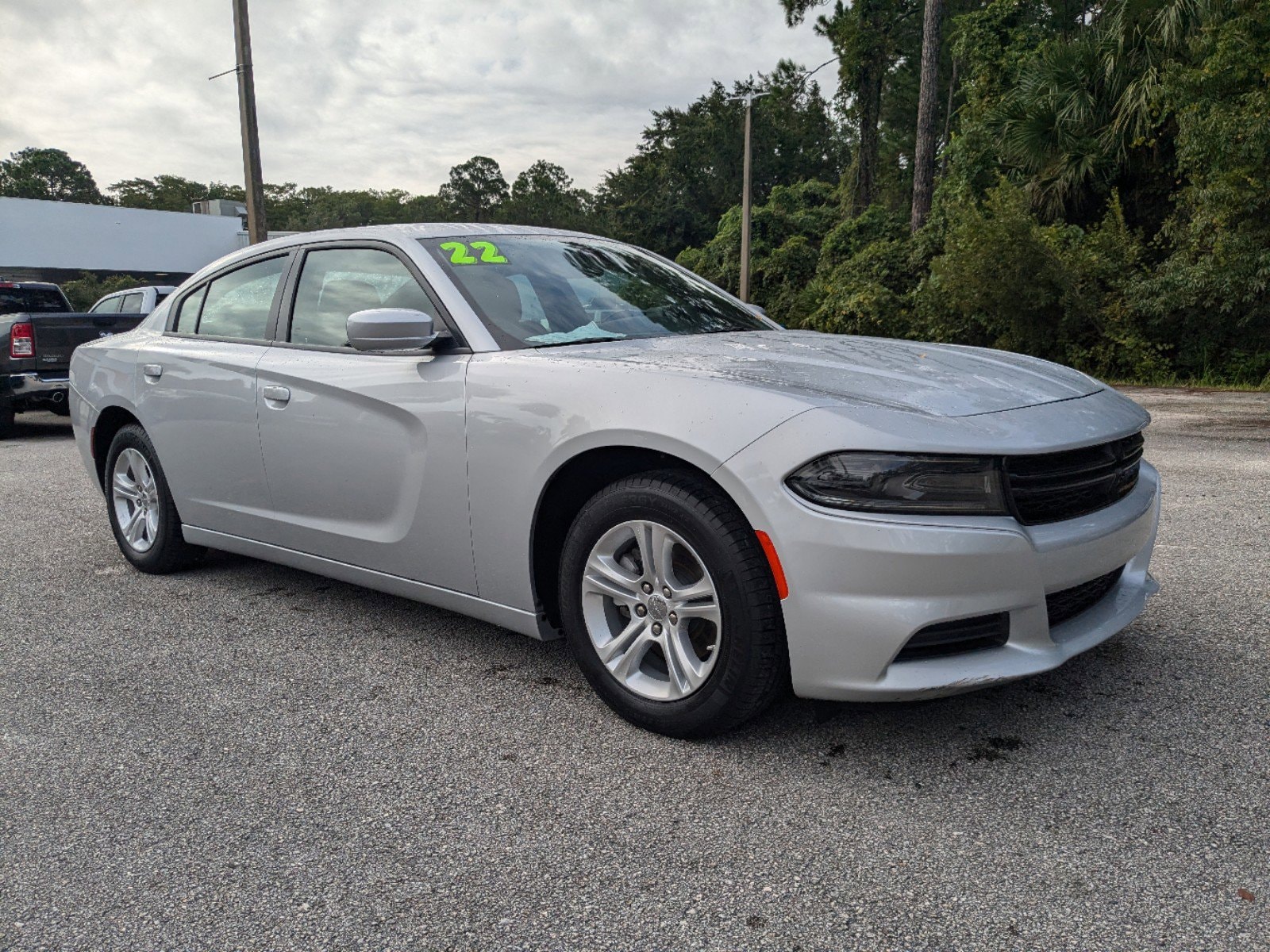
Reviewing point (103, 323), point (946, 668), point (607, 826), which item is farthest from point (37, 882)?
point (103, 323)

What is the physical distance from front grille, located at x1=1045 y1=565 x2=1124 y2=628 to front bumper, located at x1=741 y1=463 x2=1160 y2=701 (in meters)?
0.07

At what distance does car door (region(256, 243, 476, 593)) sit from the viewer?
342 centimetres

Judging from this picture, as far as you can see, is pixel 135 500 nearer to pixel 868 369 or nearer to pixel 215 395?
pixel 215 395

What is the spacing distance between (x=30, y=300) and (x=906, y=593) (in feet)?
46.3

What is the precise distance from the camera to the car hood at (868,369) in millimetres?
2791

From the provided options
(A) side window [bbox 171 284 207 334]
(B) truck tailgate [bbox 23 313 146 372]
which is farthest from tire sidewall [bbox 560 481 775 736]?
(B) truck tailgate [bbox 23 313 146 372]

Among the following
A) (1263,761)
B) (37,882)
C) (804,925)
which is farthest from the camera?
(1263,761)

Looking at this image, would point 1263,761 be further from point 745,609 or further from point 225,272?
point 225,272


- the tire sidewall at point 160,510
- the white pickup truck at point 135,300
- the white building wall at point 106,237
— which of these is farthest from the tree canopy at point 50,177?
the tire sidewall at point 160,510

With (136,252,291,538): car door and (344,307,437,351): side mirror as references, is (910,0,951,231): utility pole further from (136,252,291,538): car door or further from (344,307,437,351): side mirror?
(344,307,437,351): side mirror

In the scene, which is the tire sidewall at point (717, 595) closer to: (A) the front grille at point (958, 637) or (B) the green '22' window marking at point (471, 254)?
(A) the front grille at point (958, 637)

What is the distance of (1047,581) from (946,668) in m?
0.35

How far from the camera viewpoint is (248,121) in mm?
15516

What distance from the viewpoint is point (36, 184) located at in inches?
3639
